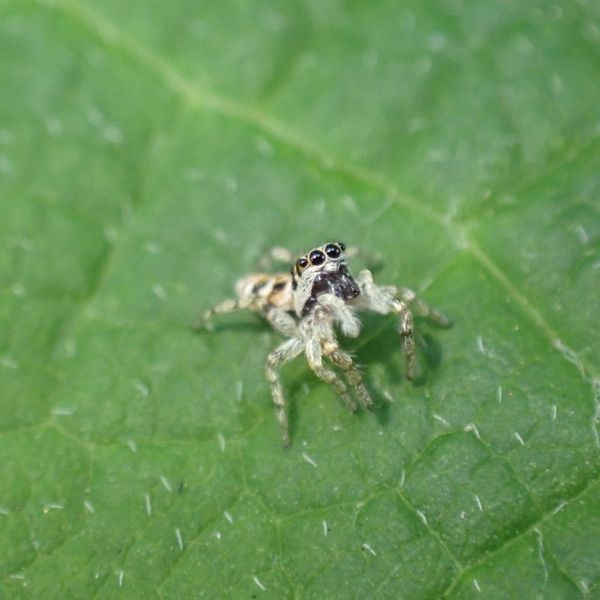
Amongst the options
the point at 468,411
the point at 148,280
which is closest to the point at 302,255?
the point at 148,280

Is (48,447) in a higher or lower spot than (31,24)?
lower

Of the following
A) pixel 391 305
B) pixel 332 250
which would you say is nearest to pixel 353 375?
pixel 391 305

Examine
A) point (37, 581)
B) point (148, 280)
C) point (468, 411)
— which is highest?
point (468, 411)

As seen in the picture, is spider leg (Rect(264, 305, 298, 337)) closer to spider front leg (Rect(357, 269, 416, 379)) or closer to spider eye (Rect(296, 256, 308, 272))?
spider eye (Rect(296, 256, 308, 272))

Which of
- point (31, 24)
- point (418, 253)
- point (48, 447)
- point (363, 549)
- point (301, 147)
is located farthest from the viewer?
point (31, 24)

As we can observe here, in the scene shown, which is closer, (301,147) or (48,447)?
(48,447)

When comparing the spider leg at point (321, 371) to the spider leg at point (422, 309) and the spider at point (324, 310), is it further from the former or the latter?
the spider leg at point (422, 309)

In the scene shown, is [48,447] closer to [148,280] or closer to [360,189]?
[148,280]
